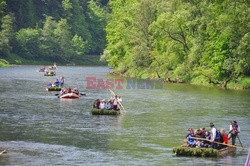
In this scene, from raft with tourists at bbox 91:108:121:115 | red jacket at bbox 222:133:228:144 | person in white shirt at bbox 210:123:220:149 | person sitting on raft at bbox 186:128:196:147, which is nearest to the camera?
person in white shirt at bbox 210:123:220:149

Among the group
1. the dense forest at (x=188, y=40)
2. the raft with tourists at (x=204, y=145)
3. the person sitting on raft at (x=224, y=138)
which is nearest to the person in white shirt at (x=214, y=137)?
the raft with tourists at (x=204, y=145)

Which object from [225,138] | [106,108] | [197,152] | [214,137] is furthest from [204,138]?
[106,108]

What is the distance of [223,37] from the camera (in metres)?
101

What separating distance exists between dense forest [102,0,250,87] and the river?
749 cm

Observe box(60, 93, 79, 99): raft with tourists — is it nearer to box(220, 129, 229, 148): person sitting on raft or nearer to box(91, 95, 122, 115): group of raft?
box(91, 95, 122, 115): group of raft

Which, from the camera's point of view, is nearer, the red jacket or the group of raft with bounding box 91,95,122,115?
the red jacket

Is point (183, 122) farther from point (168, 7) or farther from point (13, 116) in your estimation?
point (168, 7)

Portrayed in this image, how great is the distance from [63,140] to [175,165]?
12.0 metres

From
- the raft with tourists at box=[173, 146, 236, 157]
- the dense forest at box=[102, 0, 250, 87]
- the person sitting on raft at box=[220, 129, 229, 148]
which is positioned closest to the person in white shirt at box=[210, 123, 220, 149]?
the person sitting on raft at box=[220, 129, 229, 148]

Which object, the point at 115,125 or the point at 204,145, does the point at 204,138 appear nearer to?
the point at 204,145

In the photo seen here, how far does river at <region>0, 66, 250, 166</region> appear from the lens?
4416cm

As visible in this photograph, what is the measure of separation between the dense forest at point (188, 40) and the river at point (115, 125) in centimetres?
749

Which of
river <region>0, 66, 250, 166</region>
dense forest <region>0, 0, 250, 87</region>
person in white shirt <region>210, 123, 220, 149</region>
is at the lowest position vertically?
river <region>0, 66, 250, 166</region>

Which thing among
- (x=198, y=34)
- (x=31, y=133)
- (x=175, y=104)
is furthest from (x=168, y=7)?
(x=31, y=133)
